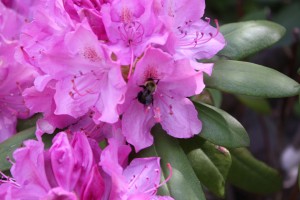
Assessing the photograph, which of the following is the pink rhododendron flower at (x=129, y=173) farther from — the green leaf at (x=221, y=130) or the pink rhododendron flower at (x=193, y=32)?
the pink rhododendron flower at (x=193, y=32)

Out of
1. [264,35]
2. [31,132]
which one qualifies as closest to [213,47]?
[264,35]

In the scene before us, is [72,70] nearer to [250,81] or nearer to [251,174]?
[250,81]

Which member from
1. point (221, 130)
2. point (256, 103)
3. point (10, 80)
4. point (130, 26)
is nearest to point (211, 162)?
point (221, 130)

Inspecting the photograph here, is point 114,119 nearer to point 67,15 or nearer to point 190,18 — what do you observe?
point 67,15

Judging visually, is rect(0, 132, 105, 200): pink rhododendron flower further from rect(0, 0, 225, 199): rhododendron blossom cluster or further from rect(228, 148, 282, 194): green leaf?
rect(228, 148, 282, 194): green leaf

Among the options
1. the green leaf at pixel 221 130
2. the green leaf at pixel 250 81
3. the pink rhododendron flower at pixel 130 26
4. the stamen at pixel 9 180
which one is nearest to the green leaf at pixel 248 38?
the green leaf at pixel 250 81

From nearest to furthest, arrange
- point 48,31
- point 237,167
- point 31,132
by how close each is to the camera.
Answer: point 48,31
point 31,132
point 237,167
